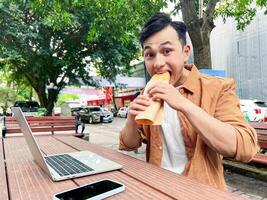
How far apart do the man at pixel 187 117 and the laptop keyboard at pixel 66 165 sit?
380mm

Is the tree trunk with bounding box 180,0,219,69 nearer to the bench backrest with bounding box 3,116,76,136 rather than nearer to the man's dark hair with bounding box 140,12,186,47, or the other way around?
the bench backrest with bounding box 3,116,76,136

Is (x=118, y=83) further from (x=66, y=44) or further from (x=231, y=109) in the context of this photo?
(x=231, y=109)

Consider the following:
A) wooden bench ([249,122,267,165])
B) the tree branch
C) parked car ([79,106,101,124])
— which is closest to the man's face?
wooden bench ([249,122,267,165])

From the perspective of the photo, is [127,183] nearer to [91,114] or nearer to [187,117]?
[187,117]

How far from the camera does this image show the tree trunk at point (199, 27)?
18.1 ft

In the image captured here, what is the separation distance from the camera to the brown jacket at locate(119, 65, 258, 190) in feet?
5.27

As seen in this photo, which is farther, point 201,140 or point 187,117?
point 201,140

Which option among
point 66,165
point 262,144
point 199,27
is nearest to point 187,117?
point 66,165

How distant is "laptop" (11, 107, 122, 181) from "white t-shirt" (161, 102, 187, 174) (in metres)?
0.33

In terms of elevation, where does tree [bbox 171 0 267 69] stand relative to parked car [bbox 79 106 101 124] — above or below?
above

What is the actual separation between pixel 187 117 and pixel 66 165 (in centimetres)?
72

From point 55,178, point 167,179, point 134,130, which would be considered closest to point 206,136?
point 167,179

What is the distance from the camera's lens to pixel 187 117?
1560 millimetres

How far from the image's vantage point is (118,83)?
2005cm
